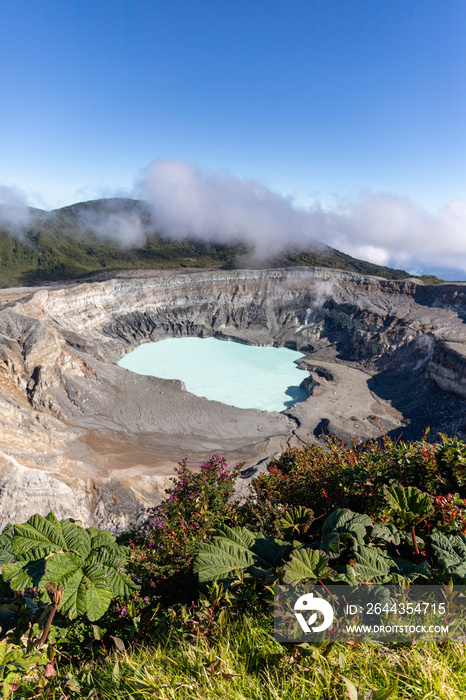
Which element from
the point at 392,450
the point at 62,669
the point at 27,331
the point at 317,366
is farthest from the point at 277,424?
the point at 62,669

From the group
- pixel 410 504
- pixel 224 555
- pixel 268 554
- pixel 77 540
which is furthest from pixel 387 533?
pixel 77 540

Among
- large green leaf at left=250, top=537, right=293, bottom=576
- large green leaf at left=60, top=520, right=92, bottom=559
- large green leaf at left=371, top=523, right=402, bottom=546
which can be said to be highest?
large green leaf at left=371, top=523, right=402, bottom=546

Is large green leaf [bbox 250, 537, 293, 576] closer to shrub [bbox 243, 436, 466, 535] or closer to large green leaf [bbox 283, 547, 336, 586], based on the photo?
large green leaf [bbox 283, 547, 336, 586]

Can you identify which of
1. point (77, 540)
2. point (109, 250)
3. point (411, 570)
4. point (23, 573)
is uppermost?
point (109, 250)

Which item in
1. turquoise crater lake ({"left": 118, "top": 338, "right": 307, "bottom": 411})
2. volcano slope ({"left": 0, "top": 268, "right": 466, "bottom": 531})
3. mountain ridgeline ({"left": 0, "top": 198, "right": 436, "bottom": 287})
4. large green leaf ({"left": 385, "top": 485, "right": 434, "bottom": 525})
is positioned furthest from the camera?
mountain ridgeline ({"left": 0, "top": 198, "right": 436, "bottom": 287})

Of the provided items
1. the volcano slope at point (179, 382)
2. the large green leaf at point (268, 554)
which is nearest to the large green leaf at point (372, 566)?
the large green leaf at point (268, 554)

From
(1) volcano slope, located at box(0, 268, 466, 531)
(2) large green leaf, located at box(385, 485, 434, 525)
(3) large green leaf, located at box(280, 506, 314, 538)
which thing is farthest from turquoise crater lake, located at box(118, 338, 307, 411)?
(2) large green leaf, located at box(385, 485, 434, 525)


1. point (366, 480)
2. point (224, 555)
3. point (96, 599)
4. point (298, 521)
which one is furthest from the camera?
point (366, 480)

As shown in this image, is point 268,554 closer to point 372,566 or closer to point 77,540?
point 372,566
